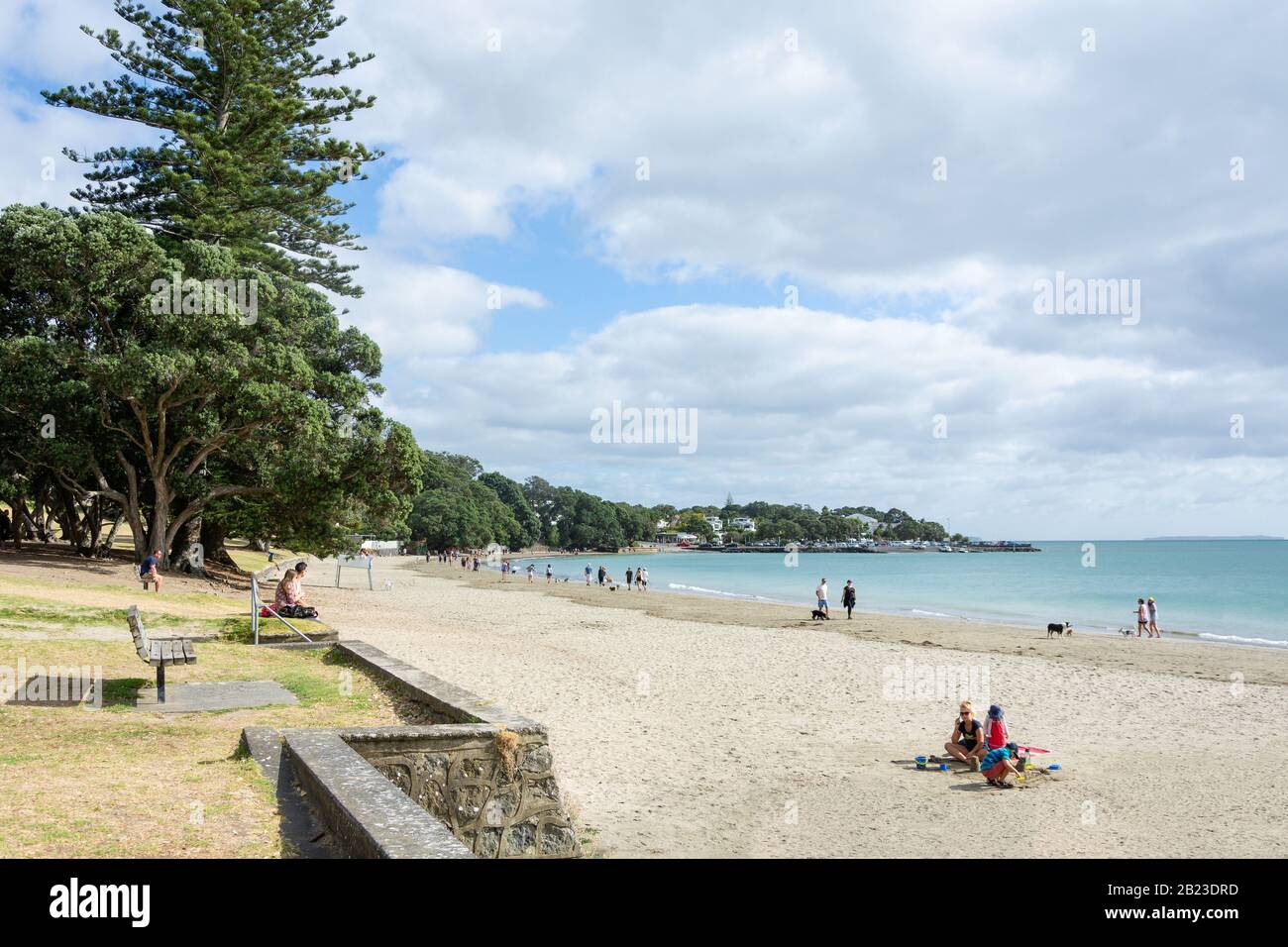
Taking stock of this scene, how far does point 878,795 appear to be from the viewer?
8.98 meters

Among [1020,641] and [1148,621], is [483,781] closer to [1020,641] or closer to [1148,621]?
[1020,641]

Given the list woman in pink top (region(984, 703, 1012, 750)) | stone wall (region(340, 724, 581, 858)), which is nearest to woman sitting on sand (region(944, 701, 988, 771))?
woman in pink top (region(984, 703, 1012, 750))

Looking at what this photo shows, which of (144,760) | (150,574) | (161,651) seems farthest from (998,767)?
(150,574)

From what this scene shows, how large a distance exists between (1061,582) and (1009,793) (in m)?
70.4

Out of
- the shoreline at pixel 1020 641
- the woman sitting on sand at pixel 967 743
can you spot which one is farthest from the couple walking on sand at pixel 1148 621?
the woman sitting on sand at pixel 967 743

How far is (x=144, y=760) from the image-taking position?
19.1ft

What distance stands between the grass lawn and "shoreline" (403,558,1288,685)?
17.6m

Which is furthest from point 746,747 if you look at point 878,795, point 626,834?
point 626,834

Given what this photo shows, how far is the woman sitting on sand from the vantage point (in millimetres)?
10023

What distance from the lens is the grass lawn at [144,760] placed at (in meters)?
4.29

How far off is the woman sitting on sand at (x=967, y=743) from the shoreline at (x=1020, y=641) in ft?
36.7

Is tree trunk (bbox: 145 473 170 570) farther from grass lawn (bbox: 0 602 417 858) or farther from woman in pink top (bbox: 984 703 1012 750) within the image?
woman in pink top (bbox: 984 703 1012 750)

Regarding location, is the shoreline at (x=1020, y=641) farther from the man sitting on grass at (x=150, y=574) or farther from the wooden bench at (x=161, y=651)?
the wooden bench at (x=161, y=651)

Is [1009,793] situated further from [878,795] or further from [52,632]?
[52,632]
